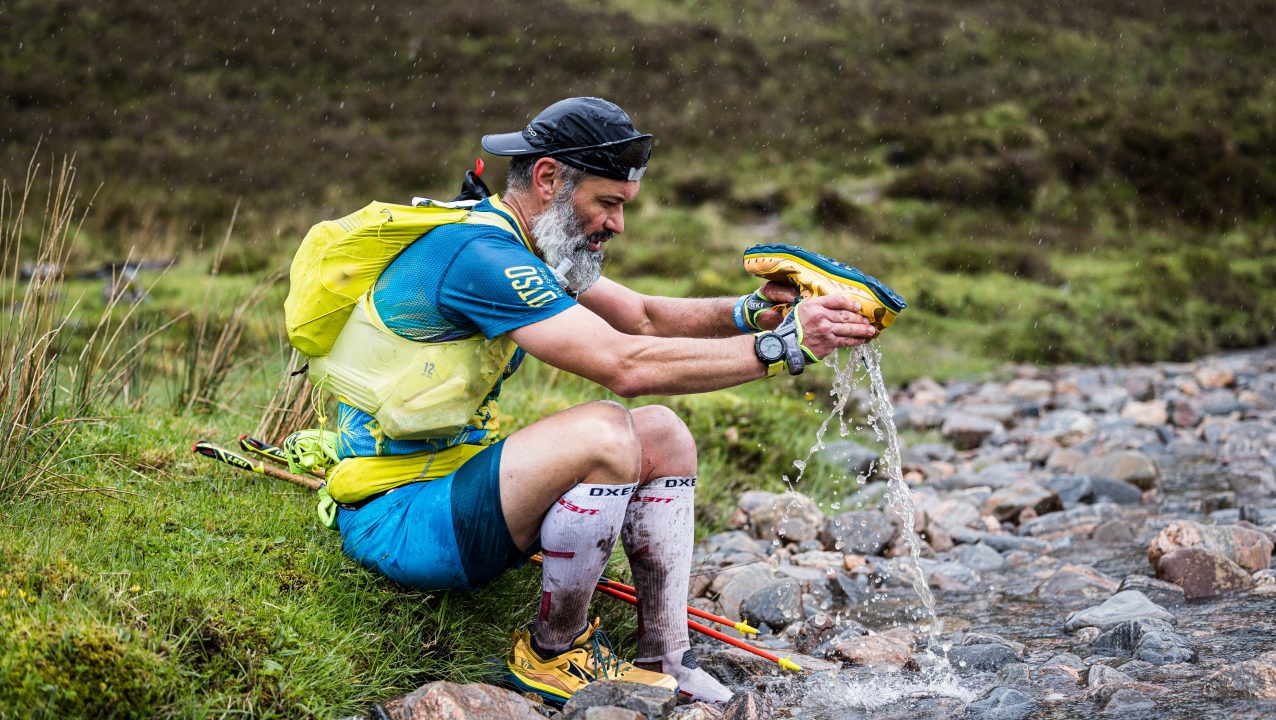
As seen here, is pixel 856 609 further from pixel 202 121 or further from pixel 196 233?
pixel 202 121

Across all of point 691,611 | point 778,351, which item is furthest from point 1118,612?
point 778,351

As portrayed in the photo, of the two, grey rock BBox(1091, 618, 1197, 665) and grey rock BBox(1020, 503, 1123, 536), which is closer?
grey rock BBox(1091, 618, 1197, 665)

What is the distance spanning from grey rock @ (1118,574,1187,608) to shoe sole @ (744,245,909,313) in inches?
81.2

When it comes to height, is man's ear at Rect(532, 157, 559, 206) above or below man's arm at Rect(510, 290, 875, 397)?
above

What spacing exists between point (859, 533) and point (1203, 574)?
1.60 m

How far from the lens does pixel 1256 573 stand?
183 inches

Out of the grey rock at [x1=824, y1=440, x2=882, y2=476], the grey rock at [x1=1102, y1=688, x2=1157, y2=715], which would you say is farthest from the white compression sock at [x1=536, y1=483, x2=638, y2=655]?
the grey rock at [x1=824, y1=440, x2=882, y2=476]

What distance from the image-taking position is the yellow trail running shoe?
10.6 feet

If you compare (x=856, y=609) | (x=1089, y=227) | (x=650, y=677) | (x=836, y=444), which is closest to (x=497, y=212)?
(x=650, y=677)

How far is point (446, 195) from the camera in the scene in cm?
2011

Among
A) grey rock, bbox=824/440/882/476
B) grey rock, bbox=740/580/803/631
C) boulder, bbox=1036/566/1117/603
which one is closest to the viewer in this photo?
grey rock, bbox=740/580/803/631

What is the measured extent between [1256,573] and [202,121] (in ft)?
88.7

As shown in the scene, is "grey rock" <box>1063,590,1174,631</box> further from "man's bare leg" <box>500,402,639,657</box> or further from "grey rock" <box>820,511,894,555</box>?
"man's bare leg" <box>500,402,639,657</box>

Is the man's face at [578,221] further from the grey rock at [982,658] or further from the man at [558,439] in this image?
the grey rock at [982,658]
